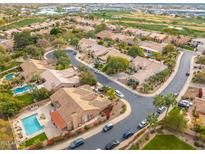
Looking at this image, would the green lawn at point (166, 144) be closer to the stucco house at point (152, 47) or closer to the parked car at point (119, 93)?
the parked car at point (119, 93)

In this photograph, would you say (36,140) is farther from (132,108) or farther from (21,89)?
(21,89)

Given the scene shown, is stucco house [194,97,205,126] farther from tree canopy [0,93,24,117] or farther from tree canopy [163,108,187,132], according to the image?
tree canopy [0,93,24,117]

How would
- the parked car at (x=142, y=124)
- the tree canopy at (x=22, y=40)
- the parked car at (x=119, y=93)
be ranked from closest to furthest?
1. the parked car at (x=142, y=124)
2. the parked car at (x=119, y=93)
3. the tree canopy at (x=22, y=40)


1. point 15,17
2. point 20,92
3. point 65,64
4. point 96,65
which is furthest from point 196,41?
point 15,17

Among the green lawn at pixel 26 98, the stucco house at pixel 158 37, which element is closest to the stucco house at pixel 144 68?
the green lawn at pixel 26 98

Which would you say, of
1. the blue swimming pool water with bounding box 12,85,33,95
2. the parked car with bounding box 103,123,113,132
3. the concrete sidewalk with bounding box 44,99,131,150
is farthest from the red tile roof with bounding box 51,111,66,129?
the blue swimming pool water with bounding box 12,85,33,95

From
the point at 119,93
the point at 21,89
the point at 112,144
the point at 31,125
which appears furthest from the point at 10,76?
the point at 112,144

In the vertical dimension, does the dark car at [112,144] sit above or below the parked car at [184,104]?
below
